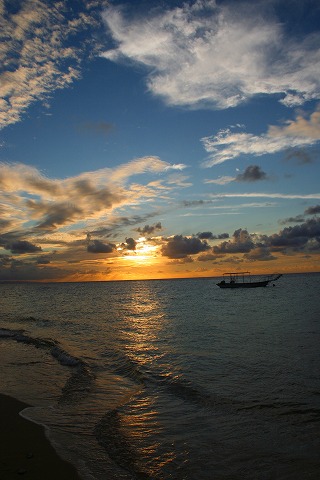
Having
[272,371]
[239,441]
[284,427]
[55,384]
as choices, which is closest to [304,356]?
[272,371]

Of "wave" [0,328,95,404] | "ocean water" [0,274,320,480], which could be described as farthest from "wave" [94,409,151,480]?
"wave" [0,328,95,404]

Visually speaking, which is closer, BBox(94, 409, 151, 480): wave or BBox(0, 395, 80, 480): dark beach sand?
BBox(0, 395, 80, 480): dark beach sand

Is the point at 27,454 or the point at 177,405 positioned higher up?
the point at 27,454

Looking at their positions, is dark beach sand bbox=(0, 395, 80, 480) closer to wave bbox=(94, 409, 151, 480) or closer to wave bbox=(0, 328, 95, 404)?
wave bbox=(94, 409, 151, 480)

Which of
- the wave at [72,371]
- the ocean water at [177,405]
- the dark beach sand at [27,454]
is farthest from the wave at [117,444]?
the wave at [72,371]

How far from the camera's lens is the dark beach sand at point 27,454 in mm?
7840

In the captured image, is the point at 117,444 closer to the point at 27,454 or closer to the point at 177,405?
the point at 27,454

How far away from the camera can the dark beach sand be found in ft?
25.7

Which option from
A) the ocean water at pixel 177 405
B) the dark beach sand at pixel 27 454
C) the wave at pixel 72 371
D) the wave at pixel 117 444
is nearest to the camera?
the dark beach sand at pixel 27 454

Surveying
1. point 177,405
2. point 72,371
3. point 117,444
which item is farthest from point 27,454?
point 72,371

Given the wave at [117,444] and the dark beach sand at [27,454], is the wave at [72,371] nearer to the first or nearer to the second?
the wave at [117,444]

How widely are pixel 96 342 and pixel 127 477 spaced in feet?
73.1

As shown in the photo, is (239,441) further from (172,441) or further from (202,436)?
(172,441)

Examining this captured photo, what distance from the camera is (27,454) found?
876 centimetres
